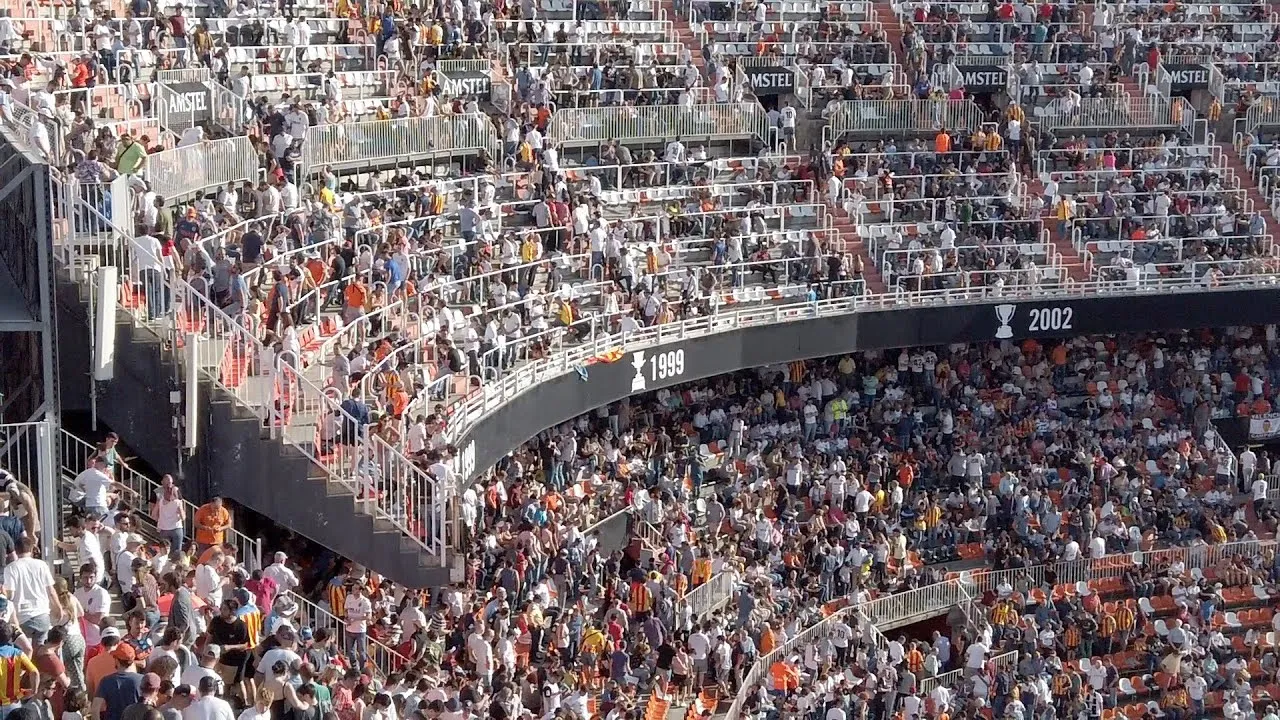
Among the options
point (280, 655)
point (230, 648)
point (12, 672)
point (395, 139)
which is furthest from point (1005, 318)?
point (12, 672)

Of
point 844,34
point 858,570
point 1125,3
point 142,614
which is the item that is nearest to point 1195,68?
point 1125,3

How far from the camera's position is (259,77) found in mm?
26719

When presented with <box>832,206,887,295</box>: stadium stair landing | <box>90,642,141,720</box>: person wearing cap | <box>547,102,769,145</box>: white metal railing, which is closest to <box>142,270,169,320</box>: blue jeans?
<box>90,642,141,720</box>: person wearing cap

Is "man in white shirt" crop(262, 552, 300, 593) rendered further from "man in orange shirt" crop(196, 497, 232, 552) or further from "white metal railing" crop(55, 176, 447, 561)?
"white metal railing" crop(55, 176, 447, 561)

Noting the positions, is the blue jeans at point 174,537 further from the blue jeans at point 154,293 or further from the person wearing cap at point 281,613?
the blue jeans at point 154,293

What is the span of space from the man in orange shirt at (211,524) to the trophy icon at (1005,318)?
16.2 meters

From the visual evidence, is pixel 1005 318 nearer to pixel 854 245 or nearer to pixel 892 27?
pixel 854 245

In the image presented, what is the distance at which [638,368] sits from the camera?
25.3 metres

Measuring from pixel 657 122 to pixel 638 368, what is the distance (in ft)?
21.1

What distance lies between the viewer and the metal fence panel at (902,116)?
106ft

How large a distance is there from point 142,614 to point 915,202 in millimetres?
20829

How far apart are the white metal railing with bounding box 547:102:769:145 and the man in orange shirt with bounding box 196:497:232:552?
47.1ft

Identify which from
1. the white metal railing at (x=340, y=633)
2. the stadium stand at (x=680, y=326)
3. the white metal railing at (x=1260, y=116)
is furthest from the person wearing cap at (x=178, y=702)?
the white metal railing at (x=1260, y=116)

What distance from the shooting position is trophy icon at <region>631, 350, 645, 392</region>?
82.9 ft
